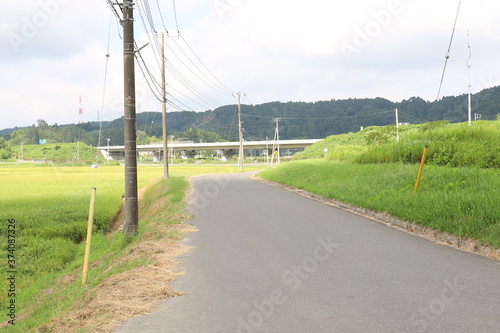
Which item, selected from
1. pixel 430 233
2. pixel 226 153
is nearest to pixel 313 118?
pixel 226 153

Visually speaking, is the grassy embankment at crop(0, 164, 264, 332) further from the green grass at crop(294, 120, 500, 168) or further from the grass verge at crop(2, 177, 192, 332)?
the green grass at crop(294, 120, 500, 168)

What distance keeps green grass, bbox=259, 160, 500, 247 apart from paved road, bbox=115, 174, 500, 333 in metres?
0.71

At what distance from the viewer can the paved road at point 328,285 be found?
4.32 meters

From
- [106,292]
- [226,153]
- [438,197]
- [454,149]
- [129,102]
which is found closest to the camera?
[106,292]

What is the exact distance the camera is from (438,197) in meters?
10.4

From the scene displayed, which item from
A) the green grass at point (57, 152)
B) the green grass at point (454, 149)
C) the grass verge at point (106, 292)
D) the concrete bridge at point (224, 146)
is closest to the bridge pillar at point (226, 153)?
the concrete bridge at point (224, 146)

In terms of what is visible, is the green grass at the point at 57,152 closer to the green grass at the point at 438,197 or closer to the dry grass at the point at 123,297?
the green grass at the point at 438,197

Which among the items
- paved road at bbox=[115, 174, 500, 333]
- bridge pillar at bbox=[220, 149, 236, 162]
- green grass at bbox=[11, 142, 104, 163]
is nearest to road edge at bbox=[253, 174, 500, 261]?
paved road at bbox=[115, 174, 500, 333]

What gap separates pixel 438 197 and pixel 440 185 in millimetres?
2302

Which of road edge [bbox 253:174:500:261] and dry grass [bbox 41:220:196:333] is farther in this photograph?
road edge [bbox 253:174:500:261]

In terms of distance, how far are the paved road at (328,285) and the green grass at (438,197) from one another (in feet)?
2.33

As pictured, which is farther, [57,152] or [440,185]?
[57,152]

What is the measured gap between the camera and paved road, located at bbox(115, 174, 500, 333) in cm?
432

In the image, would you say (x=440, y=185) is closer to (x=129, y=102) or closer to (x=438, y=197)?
(x=438, y=197)
